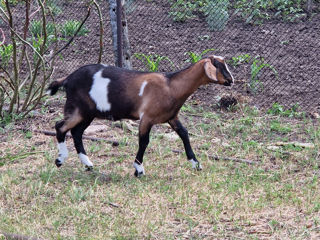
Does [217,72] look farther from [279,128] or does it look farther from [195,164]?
[279,128]

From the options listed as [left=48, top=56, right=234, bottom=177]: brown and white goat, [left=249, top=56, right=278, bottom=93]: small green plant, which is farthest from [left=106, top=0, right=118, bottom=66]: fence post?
[left=48, top=56, right=234, bottom=177]: brown and white goat

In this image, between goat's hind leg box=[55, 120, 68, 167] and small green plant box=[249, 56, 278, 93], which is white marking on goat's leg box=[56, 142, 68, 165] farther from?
small green plant box=[249, 56, 278, 93]

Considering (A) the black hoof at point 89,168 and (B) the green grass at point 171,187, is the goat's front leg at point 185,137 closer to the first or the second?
(B) the green grass at point 171,187

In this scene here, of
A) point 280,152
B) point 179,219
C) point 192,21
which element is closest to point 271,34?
point 192,21

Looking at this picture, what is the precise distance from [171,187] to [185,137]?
63cm

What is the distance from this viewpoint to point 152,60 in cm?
920

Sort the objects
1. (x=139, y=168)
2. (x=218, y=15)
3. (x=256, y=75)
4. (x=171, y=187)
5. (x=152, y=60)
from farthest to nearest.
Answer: (x=218, y=15), (x=152, y=60), (x=256, y=75), (x=139, y=168), (x=171, y=187)

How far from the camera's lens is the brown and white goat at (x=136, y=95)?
18.9ft

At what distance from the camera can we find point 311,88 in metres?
8.33

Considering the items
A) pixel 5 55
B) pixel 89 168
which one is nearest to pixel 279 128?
pixel 89 168

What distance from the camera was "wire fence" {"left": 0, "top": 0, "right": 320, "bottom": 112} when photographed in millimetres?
8477

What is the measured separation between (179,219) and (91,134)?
2.56 metres

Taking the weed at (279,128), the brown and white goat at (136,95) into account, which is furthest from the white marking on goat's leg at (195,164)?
the weed at (279,128)

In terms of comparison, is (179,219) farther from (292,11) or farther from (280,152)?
(292,11)
